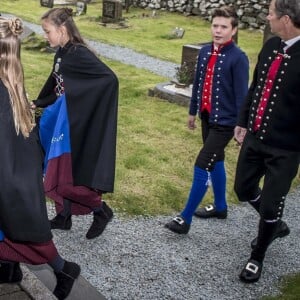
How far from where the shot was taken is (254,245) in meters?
4.57

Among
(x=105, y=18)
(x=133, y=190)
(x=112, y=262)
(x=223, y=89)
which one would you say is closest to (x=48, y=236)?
(x=112, y=262)

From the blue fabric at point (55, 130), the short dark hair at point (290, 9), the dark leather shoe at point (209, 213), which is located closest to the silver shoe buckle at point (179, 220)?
the dark leather shoe at point (209, 213)

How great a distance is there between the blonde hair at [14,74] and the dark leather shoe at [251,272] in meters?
1.95

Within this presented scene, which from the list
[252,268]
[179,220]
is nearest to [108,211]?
[179,220]

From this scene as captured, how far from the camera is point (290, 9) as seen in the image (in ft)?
12.0

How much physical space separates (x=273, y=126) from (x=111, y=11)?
14790mm

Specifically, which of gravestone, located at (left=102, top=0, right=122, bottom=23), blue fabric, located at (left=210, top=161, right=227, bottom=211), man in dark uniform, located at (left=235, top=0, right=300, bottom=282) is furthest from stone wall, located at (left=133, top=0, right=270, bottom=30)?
man in dark uniform, located at (left=235, top=0, right=300, bottom=282)

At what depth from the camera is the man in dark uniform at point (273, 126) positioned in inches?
149

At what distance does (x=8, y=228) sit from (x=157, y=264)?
1431 millimetres

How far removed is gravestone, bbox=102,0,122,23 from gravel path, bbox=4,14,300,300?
1347cm

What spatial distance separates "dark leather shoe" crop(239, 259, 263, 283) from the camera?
13.6 ft

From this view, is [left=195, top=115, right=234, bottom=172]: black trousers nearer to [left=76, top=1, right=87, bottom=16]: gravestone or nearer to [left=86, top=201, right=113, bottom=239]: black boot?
[left=86, top=201, right=113, bottom=239]: black boot

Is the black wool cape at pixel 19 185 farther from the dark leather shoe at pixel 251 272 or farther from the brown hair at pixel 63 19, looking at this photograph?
the dark leather shoe at pixel 251 272

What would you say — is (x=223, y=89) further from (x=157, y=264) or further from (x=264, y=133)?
(x=157, y=264)
